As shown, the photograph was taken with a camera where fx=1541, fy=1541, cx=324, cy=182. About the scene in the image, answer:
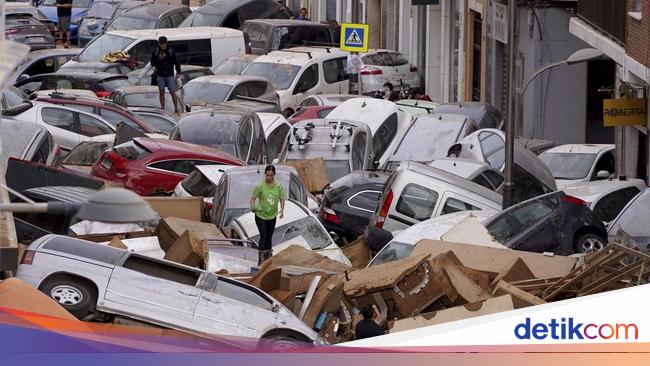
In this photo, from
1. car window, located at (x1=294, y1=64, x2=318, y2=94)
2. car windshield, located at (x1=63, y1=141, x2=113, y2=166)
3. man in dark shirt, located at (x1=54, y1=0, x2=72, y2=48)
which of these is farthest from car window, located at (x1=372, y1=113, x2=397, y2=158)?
man in dark shirt, located at (x1=54, y1=0, x2=72, y2=48)

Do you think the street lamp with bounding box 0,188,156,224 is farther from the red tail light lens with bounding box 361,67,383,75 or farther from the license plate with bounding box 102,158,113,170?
the red tail light lens with bounding box 361,67,383,75

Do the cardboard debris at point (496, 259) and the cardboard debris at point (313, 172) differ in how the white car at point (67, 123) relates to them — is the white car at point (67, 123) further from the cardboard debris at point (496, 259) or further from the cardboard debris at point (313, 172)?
the cardboard debris at point (496, 259)

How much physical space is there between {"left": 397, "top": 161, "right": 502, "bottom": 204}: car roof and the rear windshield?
15.6 ft

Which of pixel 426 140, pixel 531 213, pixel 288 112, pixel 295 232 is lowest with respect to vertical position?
pixel 295 232

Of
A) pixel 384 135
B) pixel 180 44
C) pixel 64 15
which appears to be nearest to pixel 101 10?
pixel 64 15

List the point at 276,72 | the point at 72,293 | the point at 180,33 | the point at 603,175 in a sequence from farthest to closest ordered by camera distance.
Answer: the point at 180,33, the point at 276,72, the point at 603,175, the point at 72,293

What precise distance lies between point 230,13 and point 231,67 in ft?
33.1

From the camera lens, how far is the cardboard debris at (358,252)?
19516 mm

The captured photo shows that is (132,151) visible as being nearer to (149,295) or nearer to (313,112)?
(313,112)

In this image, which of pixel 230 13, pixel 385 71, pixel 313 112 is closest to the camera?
pixel 313 112

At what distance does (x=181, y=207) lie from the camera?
21047mm

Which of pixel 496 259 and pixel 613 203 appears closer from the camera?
pixel 496 259

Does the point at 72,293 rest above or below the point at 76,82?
below

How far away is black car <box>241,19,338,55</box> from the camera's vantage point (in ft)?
141
